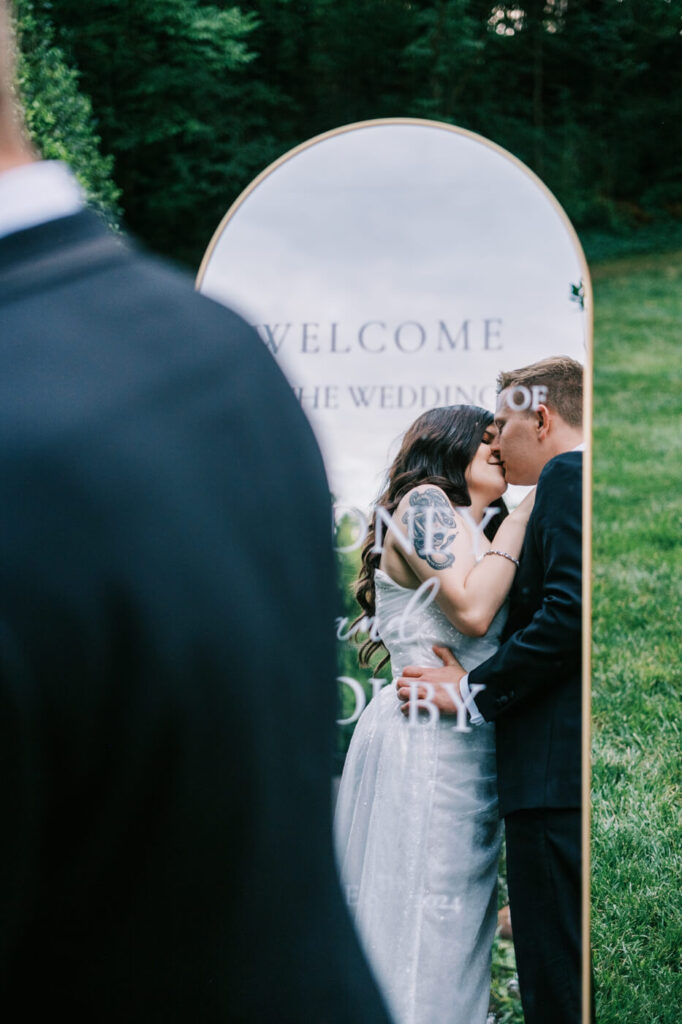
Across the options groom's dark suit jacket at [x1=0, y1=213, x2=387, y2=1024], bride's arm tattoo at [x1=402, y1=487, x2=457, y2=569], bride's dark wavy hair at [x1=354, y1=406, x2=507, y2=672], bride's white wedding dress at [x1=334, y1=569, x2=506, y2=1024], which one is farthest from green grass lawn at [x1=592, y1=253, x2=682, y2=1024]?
groom's dark suit jacket at [x1=0, y1=213, x2=387, y2=1024]

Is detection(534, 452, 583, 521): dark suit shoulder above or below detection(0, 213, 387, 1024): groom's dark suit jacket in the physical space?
below

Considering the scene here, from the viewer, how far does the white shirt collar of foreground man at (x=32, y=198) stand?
20.2 inches

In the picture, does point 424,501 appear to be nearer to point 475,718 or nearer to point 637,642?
point 475,718

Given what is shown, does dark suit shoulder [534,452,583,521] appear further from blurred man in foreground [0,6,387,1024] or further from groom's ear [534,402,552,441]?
blurred man in foreground [0,6,387,1024]

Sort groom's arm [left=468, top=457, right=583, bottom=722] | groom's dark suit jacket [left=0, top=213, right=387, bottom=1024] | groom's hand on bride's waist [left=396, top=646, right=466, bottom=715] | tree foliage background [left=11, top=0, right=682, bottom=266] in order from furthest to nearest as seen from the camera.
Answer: tree foliage background [left=11, top=0, right=682, bottom=266]
groom's hand on bride's waist [left=396, top=646, right=466, bottom=715]
groom's arm [left=468, top=457, right=583, bottom=722]
groom's dark suit jacket [left=0, top=213, right=387, bottom=1024]

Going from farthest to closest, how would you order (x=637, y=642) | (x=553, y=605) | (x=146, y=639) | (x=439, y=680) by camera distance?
(x=637, y=642) → (x=439, y=680) → (x=553, y=605) → (x=146, y=639)

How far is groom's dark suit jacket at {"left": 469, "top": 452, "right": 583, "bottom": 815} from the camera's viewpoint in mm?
1956

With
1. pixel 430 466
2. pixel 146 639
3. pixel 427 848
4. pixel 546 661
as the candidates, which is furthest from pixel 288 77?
pixel 146 639

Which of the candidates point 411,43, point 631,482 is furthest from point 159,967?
point 631,482

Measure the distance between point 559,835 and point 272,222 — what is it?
1.53 metres

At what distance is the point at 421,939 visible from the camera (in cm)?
204

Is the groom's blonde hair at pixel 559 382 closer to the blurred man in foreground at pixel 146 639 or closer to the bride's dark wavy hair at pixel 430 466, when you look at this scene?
the bride's dark wavy hair at pixel 430 466

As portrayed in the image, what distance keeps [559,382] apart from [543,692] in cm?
65

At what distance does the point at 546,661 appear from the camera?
1.97 metres
